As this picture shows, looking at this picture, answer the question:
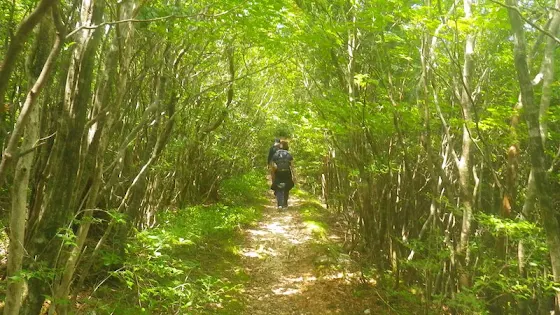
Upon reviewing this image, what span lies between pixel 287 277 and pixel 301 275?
11.1 inches

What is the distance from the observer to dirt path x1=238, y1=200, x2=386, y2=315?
6.50 m

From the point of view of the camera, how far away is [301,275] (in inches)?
301

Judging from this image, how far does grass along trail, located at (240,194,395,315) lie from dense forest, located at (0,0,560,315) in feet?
2.12

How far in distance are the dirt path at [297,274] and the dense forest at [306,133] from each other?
31.0 inches

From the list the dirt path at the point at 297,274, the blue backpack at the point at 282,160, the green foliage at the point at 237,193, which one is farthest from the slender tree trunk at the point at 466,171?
the green foliage at the point at 237,193

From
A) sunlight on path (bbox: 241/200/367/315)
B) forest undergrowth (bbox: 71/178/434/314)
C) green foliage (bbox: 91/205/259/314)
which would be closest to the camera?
forest undergrowth (bbox: 71/178/434/314)

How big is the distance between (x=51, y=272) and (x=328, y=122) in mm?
4781

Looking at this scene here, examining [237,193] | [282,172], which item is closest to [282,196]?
[282,172]

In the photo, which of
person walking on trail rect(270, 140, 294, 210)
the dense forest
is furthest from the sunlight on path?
person walking on trail rect(270, 140, 294, 210)

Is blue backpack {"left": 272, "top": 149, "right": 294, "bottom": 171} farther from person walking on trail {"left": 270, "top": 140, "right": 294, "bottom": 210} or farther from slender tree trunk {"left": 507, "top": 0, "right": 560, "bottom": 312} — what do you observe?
slender tree trunk {"left": 507, "top": 0, "right": 560, "bottom": 312}

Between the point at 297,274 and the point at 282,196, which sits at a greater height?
the point at 282,196

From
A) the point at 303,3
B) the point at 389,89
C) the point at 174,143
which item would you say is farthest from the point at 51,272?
the point at 174,143

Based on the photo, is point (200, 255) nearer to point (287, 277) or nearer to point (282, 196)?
point (287, 277)

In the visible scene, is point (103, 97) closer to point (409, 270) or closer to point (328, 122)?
point (328, 122)
